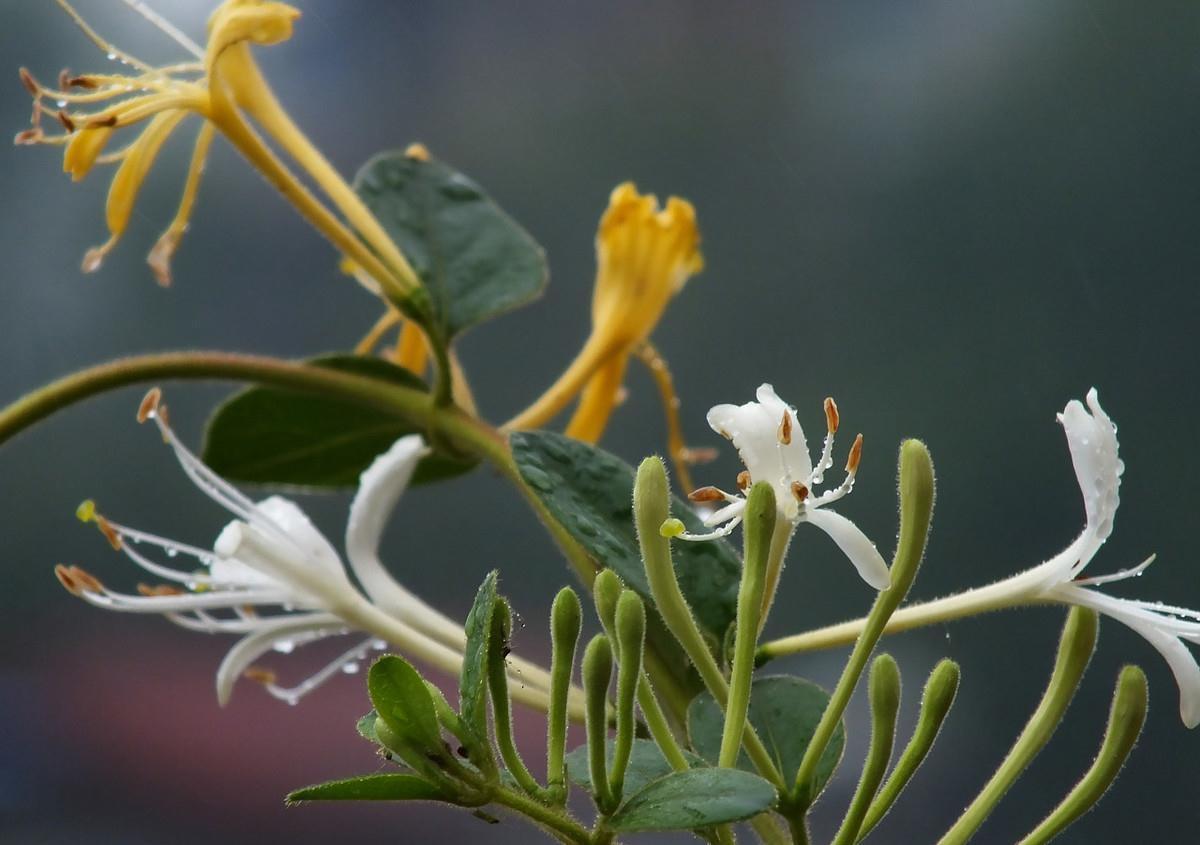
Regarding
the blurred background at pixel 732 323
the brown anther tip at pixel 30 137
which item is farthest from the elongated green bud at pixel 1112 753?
the blurred background at pixel 732 323

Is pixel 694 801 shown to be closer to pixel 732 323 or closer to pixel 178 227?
pixel 178 227

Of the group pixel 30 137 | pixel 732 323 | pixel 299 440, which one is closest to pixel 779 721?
pixel 299 440

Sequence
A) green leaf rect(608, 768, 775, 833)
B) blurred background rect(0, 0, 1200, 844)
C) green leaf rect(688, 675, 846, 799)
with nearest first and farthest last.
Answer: green leaf rect(608, 768, 775, 833) < green leaf rect(688, 675, 846, 799) < blurred background rect(0, 0, 1200, 844)

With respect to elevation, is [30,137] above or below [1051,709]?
above

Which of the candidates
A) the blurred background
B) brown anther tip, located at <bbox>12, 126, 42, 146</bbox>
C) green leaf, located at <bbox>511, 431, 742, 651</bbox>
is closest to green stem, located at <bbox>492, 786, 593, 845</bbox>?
green leaf, located at <bbox>511, 431, 742, 651</bbox>

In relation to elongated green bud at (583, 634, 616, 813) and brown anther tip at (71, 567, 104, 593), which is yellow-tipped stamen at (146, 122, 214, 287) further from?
elongated green bud at (583, 634, 616, 813)

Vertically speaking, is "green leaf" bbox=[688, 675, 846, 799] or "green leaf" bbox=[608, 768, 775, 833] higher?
"green leaf" bbox=[688, 675, 846, 799]
